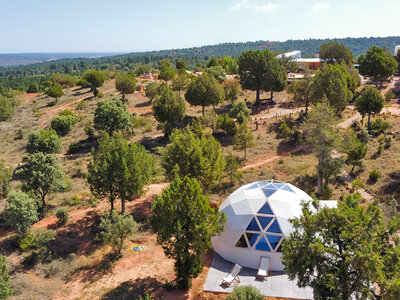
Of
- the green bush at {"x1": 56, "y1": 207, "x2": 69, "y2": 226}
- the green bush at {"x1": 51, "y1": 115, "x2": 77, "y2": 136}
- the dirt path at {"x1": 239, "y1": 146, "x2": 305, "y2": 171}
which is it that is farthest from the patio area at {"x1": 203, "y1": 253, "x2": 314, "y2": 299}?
the green bush at {"x1": 51, "y1": 115, "x2": 77, "y2": 136}

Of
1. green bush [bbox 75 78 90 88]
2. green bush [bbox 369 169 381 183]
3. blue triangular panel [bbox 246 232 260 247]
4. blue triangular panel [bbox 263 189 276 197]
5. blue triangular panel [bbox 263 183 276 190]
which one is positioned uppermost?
green bush [bbox 75 78 90 88]

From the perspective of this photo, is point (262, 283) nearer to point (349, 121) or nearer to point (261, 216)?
point (261, 216)

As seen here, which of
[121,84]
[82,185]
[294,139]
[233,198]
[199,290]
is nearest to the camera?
[199,290]

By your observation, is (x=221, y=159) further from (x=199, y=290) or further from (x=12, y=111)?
(x=12, y=111)

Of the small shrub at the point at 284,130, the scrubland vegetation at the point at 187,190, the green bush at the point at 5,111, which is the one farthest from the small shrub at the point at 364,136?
the green bush at the point at 5,111

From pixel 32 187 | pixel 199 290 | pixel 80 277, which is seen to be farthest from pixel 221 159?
pixel 32 187

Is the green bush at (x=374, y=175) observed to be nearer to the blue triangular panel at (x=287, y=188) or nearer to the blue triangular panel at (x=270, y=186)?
the blue triangular panel at (x=287, y=188)

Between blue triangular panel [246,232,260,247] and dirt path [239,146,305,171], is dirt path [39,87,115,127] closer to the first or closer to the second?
dirt path [239,146,305,171]
